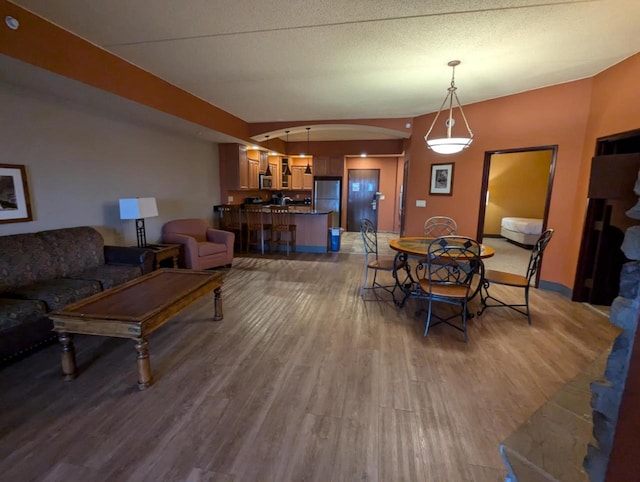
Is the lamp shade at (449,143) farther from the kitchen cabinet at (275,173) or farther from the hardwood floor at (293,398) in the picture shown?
the kitchen cabinet at (275,173)

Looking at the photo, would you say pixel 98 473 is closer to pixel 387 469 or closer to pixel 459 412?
pixel 387 469

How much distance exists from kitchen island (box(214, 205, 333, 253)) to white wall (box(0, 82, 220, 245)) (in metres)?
1.67

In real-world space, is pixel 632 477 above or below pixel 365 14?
below

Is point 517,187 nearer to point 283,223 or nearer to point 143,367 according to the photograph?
point 283,223

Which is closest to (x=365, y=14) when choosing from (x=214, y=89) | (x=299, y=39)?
(x=299, y=39)

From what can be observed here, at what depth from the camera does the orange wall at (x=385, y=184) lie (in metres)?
8.74

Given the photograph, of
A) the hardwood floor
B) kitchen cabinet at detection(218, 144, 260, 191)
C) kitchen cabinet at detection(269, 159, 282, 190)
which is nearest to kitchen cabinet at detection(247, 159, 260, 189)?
kitchen cabinet at detection(218, 144, 260, 191)

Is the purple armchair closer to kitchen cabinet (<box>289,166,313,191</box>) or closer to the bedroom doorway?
kitchen cabinet (<box>289,166,313,191</box>)

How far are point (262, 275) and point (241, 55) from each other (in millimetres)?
3077

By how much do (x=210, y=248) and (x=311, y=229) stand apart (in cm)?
230

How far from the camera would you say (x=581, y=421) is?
1.32 m

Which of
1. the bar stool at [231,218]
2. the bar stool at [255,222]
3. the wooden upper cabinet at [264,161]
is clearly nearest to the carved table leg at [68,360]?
the bar stool at [255,222]

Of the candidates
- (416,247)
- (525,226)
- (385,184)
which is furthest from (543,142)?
(385,184)

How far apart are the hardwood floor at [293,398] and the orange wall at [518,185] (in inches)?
225
